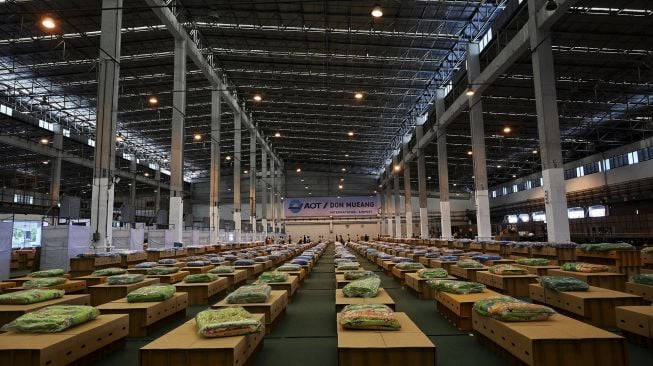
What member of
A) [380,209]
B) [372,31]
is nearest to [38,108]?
[372,31]

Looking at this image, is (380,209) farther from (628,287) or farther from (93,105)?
(628,287)

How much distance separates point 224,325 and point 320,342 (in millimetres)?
1598

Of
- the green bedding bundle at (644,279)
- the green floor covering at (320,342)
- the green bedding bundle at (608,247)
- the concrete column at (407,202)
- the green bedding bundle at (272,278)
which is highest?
the concrete column at (407,202)

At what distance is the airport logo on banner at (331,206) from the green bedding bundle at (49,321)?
43132mm

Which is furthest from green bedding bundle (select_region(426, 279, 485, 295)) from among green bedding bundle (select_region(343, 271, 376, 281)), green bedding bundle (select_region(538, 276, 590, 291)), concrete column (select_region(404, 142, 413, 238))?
concrete column (select_region(404, 142, 413, 238))

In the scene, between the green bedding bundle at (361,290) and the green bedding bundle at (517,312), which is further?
the green bedding bundle at (361,290)

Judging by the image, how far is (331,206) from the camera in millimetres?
47125

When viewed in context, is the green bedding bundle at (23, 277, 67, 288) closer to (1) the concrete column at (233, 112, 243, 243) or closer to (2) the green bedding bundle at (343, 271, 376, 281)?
(2) the green bedding bundle at (343, 271, 376, 281)

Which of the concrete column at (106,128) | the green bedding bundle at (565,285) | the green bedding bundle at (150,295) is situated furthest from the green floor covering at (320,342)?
the concrete column at (106,128)

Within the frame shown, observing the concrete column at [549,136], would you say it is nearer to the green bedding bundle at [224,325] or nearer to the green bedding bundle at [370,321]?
the green bedding bundle at [370,321]

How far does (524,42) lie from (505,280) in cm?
963

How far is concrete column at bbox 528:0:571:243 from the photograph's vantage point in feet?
39.0

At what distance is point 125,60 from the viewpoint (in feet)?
63.0

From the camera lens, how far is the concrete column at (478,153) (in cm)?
1731
